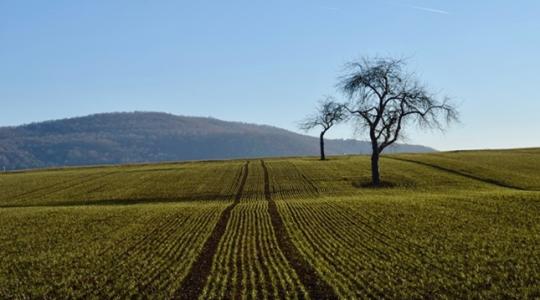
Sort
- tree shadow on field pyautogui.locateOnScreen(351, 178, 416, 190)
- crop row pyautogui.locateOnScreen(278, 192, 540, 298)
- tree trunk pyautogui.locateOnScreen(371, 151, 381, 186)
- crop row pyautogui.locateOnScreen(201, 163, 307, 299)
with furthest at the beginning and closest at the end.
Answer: tree trunk pyautogui.locateOnScreen(371, 151, 381, 186), tree shadow on field pyautogui.locateOnScreen(351, 178, 416, 190), crop row pyautogui.locateOnScreen(201, 163, 307, 299), crop row pyautogui.locateOnScreen(278, 192, 540, 298)

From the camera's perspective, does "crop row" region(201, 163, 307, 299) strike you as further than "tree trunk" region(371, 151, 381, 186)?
No

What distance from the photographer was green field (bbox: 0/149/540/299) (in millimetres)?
17017

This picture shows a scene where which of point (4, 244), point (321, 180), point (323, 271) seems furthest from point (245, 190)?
point (323, 271)

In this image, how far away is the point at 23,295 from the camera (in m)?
17.4

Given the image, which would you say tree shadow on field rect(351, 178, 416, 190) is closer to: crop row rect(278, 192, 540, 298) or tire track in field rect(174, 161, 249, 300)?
crop row rect(278, 192, 540, 298)

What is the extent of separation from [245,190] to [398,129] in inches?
716

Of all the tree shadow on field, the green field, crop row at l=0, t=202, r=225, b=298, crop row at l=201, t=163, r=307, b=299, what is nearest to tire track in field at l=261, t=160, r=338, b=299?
the green field

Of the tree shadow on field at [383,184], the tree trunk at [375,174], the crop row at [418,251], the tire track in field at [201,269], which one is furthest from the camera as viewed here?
the tree trunk at [375,174]

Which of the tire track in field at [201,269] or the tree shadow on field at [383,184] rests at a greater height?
the tree shadow on field at [383,184]

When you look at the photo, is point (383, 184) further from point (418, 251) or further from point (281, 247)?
point (418, 251)

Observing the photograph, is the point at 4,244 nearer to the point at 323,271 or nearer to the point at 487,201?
the point at 323,271

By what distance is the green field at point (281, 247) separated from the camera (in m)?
17.0

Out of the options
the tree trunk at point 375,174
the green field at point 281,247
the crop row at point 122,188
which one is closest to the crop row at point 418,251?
the green field at point 281,247

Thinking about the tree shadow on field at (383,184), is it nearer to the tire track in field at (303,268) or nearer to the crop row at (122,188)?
the crop row at (122,188)
